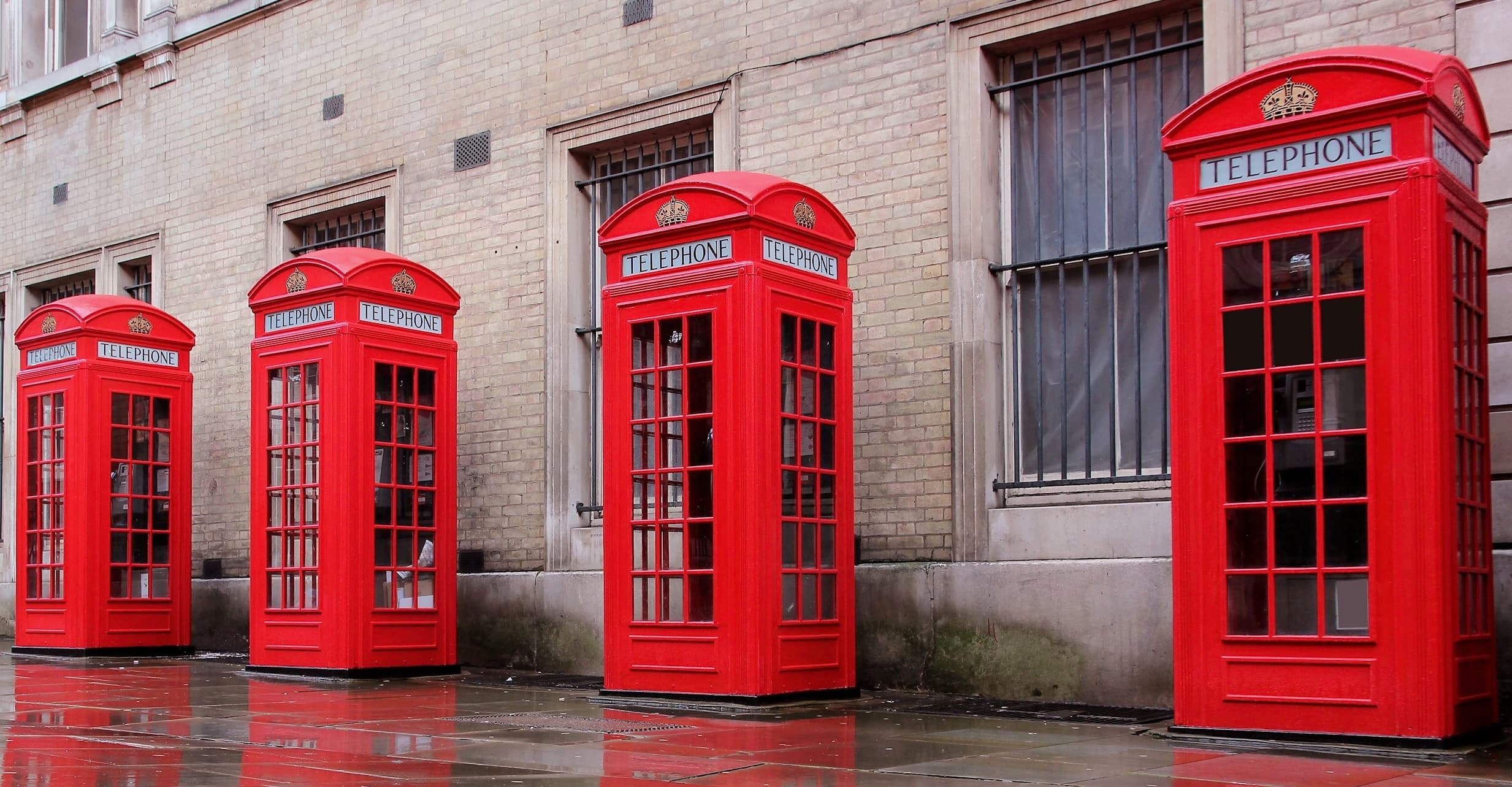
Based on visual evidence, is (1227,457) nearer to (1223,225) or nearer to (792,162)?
(1223,225)

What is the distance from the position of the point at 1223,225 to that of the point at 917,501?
11.0 ft

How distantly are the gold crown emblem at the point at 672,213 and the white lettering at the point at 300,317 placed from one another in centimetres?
326

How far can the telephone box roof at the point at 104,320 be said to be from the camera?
14.1 meters

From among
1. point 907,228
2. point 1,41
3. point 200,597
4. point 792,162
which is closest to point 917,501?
point 907,228

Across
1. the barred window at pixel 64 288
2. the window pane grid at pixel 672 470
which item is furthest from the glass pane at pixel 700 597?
the barred window at pixel 64 288

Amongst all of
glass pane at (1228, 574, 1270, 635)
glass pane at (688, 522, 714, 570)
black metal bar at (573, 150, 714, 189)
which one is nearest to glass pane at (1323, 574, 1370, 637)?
glass pane at (1228, 574, 1270, 635)

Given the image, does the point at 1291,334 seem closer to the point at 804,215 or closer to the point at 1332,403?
the point at 1332,403

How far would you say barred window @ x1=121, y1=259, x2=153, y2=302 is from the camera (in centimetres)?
1686

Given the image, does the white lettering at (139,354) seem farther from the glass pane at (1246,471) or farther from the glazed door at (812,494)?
the glass pane at (1246,471)

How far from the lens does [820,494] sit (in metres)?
9.50

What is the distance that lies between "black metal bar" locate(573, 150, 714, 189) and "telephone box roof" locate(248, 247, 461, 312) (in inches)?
53.8

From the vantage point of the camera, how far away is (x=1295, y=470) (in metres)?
7.25

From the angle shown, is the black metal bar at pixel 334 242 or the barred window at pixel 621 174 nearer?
the barred window at pixel 621 174

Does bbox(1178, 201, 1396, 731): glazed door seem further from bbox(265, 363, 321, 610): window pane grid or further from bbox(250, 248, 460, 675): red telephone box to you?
bbox(265, 363, 321, 610): window pane grid
